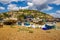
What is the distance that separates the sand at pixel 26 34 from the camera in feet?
12.1

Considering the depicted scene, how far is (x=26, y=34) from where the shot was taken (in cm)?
375

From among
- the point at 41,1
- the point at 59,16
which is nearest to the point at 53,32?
the point at 59,16

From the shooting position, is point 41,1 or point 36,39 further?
point 41,1

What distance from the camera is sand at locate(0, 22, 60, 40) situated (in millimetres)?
3682

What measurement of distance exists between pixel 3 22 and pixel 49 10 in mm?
1167

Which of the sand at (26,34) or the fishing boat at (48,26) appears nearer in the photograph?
the sand at (26,34)

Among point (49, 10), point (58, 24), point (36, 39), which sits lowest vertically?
point (36, 39)

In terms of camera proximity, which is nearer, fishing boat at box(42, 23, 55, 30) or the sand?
the sand

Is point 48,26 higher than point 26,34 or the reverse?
higher

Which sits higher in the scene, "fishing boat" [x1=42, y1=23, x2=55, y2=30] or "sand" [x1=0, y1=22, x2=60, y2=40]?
"fishing boat" [x1=42, y1=23, x2=55, y2=30]

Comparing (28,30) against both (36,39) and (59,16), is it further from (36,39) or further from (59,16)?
(59,16)

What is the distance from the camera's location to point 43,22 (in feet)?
12.5

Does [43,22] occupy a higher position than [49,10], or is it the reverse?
[49,10]

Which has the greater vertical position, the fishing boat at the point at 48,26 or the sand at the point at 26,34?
the fishing boat at the point at 48,26
